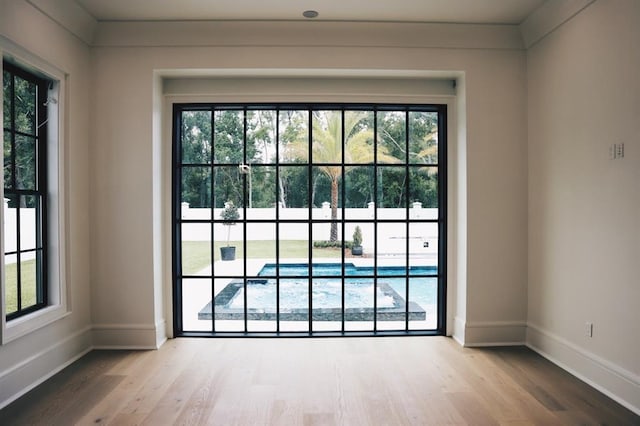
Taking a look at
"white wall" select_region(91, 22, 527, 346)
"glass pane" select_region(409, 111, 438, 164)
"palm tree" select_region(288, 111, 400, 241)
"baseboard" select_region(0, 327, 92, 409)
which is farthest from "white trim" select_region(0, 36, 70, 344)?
"glass pane" select_region(409, 111, 438, 164)

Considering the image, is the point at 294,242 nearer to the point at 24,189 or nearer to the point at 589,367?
the point at 24,189

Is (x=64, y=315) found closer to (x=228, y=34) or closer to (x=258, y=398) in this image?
(x=258, y=398)

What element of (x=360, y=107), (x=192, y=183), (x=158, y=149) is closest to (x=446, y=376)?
(x=360, y=107)

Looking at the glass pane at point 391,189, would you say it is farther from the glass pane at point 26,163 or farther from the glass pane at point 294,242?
the glass pane at point 26,163

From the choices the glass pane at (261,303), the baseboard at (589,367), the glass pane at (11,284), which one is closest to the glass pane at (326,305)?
the glass pane at (261,303)

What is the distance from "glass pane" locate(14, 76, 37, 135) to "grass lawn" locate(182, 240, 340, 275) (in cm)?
158

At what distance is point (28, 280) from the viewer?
3010 millimetres

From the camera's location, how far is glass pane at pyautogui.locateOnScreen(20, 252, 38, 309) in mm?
2947

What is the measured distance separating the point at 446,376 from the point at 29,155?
3525 mm

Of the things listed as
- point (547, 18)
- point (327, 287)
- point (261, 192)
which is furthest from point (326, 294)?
point (547, 18)

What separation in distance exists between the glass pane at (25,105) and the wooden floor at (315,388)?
187 cm

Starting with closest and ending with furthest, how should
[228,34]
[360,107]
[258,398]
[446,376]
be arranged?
[258,398] < [446,376] < [228,34] < [360,107]

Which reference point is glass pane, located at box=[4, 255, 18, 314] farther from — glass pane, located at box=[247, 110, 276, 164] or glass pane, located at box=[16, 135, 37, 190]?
glass pane, located at box=[247, 110, 276, 164]

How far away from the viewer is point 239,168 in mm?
3943
